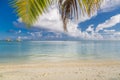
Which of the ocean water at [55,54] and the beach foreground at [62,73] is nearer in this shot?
the beach foreground at [62,73]

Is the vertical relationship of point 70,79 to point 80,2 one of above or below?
below

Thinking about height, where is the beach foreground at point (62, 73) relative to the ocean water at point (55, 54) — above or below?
above

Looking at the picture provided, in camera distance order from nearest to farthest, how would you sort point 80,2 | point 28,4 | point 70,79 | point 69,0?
point 28,4
point 80,2
point 69,0
point 70,79

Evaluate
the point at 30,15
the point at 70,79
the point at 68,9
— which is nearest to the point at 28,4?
the point at 30,15

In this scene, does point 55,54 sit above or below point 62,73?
below

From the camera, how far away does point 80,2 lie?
3664 millimetres

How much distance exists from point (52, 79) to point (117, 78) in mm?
2666

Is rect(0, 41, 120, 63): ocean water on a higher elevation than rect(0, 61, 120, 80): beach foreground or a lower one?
lower

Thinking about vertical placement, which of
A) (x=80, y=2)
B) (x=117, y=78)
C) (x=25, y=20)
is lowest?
(x=117, y=78)

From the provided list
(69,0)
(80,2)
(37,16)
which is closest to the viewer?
(37,16)

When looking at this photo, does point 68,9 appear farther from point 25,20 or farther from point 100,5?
point 25,20

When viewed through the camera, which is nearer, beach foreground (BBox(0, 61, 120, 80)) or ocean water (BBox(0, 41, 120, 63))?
beach foreground (BBox(0, 61, 120, 80))

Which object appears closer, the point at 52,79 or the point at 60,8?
the point at 60,8

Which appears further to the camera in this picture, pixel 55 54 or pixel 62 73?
pixel 55 54
